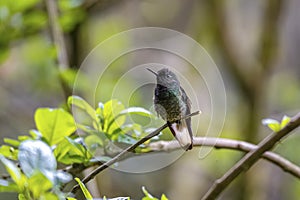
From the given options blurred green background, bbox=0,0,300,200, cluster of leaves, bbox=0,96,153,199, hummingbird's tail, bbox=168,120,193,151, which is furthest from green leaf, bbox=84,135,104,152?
blurred green background, bbox=0,0,300,200

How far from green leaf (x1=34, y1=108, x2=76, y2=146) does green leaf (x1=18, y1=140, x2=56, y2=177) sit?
69 mm

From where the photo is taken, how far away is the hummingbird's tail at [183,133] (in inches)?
14.1

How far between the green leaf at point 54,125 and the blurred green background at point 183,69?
0.36 m

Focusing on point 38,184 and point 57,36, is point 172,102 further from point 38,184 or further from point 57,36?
point 57,36

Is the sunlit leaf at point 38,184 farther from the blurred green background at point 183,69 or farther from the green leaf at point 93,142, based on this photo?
the blurred green background at point 183,69

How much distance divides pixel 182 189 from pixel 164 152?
2.79 ft

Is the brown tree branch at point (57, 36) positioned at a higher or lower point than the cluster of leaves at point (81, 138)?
higher

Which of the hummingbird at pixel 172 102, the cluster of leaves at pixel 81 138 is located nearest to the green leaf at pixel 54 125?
the cluster of leaves at pixel 81 138

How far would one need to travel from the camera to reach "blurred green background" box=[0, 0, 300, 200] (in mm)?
955

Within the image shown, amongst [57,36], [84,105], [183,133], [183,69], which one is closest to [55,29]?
[57,36]

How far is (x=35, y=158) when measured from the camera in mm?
341

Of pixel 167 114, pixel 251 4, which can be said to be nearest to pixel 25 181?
pixel 167 114

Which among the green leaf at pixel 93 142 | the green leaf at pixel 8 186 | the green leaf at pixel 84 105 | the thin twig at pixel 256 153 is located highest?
the green leaf at pixel 84 105

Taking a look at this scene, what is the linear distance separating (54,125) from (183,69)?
0.66m
